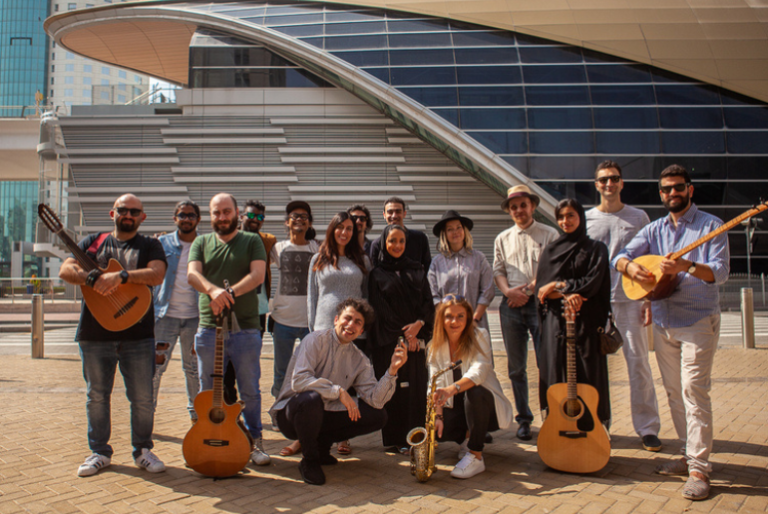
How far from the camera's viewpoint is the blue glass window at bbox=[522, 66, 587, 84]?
2123cm

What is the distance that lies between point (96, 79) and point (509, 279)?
9604cm

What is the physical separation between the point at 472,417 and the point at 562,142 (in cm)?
1854

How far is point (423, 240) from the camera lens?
5.27 m

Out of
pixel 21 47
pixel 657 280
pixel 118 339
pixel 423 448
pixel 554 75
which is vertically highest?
pixel 21 47

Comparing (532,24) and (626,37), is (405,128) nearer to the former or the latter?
(532,24)

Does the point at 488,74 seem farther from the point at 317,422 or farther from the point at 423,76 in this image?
the point at 317,422

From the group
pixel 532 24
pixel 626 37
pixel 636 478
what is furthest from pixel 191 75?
pixel 636 478

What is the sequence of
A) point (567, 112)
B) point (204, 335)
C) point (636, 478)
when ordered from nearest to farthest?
point (636, 478), point (204, 335), point (567, 112)

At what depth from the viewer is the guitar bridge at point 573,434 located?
3.98 m

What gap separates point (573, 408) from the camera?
4.04m

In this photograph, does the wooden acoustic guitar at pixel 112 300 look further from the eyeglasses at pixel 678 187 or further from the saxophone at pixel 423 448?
the eyeglasses at pixel 678 187

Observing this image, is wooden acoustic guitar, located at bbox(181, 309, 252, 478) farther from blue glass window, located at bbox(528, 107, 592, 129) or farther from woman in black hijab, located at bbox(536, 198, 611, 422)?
blue glass window, located at bbox(528, 107, 592, 129)

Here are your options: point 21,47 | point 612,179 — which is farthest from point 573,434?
point 21,47

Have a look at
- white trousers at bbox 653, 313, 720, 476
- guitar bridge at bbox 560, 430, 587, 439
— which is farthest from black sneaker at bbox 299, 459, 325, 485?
white trousers at bbox 653, 313, 720, 476
